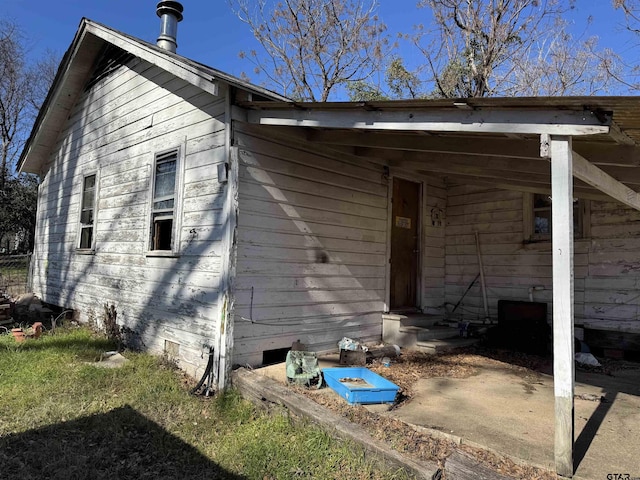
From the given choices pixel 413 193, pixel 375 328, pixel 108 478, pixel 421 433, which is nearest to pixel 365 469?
pixel 421 433

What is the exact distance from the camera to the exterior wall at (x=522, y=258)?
549 centimetres

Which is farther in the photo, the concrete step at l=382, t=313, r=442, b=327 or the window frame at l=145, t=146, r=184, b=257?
the concrete step at l=382, t=313, r=442, b=327

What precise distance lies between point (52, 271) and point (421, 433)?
347 inches

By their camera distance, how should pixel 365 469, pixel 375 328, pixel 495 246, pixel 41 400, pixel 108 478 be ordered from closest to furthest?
pixel 365 469 → pixel 108 478 → pixel 41 400 → pixel 375 328 → pixel 495 246

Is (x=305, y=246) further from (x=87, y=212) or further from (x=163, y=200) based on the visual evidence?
(x=87, y=212)

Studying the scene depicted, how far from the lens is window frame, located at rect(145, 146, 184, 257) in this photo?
206 inches

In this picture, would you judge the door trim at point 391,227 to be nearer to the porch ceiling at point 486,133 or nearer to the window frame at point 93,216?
the porch ceiling at point 486,133

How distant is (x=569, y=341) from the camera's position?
2455 mm

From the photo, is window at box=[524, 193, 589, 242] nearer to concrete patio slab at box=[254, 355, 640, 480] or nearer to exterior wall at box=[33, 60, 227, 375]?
concrete patio slab at box=[254, 355, 640, 480]

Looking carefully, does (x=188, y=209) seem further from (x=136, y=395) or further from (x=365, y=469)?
(x=365, y=469)

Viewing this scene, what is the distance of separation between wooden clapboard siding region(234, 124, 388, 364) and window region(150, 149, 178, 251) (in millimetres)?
1509

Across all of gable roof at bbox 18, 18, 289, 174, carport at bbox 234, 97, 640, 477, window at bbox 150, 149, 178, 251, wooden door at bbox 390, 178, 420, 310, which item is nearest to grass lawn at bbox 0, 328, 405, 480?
carport at bbox 234, 97, 640, 477

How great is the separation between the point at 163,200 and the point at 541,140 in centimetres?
457

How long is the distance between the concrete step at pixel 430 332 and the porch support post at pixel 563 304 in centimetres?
331
